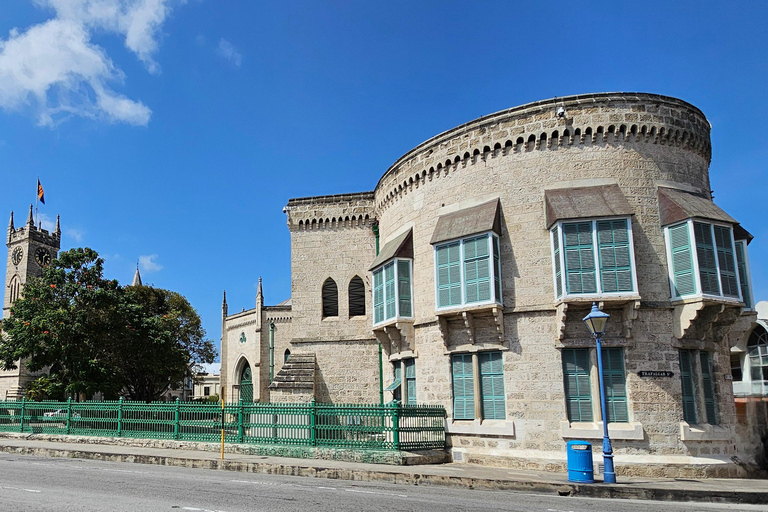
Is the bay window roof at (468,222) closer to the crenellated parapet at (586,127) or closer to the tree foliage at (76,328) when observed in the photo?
the crenellated parapet at (586,127)

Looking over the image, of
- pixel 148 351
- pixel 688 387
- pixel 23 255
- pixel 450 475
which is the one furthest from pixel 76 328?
pixel 23 255

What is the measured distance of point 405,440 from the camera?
601 inches

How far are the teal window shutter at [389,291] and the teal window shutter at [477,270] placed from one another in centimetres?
290

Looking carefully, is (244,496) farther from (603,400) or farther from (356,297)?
(356,297)

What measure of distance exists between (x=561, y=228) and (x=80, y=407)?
1702 cm

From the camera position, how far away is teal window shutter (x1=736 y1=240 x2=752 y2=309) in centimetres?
1512

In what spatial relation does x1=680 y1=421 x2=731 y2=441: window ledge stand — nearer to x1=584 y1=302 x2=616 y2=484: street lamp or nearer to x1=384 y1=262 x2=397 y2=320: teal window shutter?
x1=584 y1=302 x2=616 y2=484: street lamp

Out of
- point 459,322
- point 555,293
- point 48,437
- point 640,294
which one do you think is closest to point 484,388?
point 459,322

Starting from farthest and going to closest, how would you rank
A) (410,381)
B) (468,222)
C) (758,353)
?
1. (758,353)
2. (410,381)
3. (468,222)

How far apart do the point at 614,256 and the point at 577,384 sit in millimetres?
3243

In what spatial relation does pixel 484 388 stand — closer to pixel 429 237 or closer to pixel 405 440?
pixel 405 440

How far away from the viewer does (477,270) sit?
607 inches

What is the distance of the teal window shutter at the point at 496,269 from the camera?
1512cm

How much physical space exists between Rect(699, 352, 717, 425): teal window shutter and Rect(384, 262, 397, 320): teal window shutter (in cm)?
828
